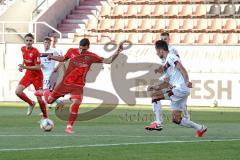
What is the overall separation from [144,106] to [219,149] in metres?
17.3

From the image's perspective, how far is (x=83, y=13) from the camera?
4069 centimetres

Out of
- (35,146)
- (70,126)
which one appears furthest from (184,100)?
(35,146)

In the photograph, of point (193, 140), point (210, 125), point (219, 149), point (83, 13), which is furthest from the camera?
point (83, 13)

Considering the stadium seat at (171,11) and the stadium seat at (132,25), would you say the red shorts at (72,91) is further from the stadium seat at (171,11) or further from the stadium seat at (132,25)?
the stadium seat at (171,11)

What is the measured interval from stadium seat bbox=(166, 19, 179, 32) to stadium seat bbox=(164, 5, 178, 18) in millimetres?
766

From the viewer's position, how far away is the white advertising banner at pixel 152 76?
30.7 meters

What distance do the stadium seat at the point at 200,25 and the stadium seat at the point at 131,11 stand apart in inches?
135

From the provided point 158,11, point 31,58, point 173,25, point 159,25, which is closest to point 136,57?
point 173,25

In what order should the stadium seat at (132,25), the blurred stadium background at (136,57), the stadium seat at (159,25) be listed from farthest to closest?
the stadium seat at (132,25) → the stadium seat at (159,25) → the blurred stadium background at (136,57)

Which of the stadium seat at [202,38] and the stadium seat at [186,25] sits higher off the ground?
the stadium seat at [186,25]

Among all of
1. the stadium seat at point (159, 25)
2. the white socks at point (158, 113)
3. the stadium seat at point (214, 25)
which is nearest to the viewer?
the white socks at point (158, 113)

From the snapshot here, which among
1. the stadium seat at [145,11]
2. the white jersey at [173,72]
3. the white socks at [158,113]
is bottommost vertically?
the white socks at [158,113]

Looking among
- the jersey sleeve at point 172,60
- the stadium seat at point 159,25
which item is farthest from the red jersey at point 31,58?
the stadium seat at point 159,25

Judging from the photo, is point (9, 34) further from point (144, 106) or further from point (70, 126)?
point (70, 126)
